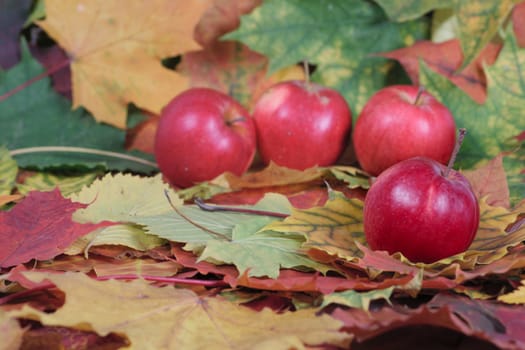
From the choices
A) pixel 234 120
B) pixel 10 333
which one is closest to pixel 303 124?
pixel 234 120

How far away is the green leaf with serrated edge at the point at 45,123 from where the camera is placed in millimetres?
901

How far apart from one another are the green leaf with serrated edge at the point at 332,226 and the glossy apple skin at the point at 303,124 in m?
0.21

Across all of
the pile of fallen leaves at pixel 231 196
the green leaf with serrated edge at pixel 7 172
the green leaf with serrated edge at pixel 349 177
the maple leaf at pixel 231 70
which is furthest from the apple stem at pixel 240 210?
the maple leaf at pixel 231 70

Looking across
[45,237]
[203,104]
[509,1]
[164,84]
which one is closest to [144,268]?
[45,237]

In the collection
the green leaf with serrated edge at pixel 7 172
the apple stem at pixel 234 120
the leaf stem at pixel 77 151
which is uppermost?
the apple stem at pixel 234 120

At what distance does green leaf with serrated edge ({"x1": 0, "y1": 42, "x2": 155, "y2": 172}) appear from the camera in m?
0.90

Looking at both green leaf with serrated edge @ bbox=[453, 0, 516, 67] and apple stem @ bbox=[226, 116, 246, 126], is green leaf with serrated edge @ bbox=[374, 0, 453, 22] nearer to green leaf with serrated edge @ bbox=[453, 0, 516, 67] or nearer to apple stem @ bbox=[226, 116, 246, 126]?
green leaf with serrated edge @ bbox=[453, 0, 516, 67]

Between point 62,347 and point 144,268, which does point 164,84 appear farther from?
point 62,347

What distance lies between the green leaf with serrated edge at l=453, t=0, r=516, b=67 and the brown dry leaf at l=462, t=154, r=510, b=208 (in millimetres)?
224

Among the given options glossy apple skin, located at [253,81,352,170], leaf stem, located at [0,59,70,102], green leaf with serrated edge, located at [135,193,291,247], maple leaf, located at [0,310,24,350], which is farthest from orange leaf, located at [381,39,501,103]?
maple leaf, located at [0,310,24,350]

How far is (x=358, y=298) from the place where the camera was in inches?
18.6

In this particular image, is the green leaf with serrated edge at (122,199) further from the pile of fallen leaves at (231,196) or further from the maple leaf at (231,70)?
the maple leaf at (231,70)

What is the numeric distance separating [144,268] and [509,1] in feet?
1.75

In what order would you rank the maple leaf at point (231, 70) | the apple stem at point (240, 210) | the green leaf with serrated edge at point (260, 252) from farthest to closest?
the maple leaf at point (231, 70), the apple stem at point (240, 210), the green leaf with serrated edge at point (260, 252)
